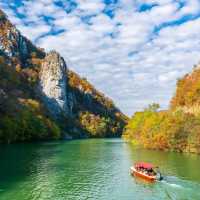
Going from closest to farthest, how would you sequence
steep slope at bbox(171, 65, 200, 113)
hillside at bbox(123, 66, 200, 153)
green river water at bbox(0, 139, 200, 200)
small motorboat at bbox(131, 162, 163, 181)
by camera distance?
green river water at bbox(0, 139, 200, 200)
small motorboat at bbox(131, 162, 163, 181)
hillside at bbox(123, 66, 200, 153)
steep slope at bbox(171, 65, 200, 113)

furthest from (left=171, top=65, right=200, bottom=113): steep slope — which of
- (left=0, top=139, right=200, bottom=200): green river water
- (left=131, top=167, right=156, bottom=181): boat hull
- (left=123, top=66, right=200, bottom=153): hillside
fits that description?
(left=131, top=167, right=156, bottom=181): boat hull

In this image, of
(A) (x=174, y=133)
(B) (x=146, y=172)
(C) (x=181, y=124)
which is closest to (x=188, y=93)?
(C) (x=181, y=124)

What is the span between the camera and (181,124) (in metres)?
114

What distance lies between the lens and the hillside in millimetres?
110294

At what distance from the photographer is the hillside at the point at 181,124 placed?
11029 centimetres

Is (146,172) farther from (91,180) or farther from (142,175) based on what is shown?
(91,180)

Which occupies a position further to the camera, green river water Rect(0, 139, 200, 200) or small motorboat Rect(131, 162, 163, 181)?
small motorboat Rect(131, 162, 163, 181)

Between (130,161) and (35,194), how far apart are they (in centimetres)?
4054

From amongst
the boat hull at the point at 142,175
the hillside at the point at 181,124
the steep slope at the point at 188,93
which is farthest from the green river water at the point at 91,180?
the steep slope at the point at 188,93

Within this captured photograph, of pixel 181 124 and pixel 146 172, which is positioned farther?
pixel 181 124

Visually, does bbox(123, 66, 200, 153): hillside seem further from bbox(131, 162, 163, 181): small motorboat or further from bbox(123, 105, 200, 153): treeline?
bbox(131, 162, 163, 181): small motorboat

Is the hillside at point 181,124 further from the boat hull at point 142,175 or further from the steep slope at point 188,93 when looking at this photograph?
the boat hull at point 142,175

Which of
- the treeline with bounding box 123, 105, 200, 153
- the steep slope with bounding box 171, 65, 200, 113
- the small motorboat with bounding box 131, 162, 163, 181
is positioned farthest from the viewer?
the steep slope with bounding box 171, 65, 200, 113

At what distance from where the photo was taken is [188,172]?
2867 inches
